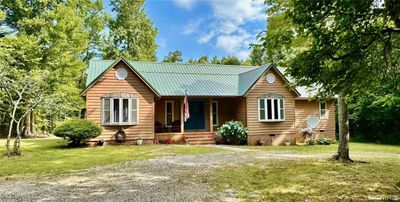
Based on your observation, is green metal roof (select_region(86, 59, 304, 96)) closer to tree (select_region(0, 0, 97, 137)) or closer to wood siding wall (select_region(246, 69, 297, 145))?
wood siding wall (select_region(246, 69, 297, 145))

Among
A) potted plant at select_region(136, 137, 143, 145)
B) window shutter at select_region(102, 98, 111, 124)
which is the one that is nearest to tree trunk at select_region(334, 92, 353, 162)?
potted plant at select_region(136, 137, 143, 145)

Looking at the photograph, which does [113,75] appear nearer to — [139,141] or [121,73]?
[121,73]

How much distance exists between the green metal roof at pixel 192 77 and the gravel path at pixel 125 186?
970 cm

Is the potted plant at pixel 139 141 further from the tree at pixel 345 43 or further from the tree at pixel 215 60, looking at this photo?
the tree at pixel 215 60

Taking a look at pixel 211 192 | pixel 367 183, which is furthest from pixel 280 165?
pixel 211 192

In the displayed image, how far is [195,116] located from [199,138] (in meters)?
2.54

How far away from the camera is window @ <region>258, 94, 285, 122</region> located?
2081 cm

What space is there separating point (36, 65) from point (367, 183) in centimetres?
2856

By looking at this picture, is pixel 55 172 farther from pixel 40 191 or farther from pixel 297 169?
pixel 297 169

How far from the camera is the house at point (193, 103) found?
1817cm

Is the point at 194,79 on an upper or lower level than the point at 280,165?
upper

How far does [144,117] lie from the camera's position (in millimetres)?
18812

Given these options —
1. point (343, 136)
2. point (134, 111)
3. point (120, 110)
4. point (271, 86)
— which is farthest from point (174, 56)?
point (343, 136)

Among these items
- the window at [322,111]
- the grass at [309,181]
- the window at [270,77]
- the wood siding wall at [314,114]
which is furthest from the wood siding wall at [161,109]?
the grass at [309,181]
